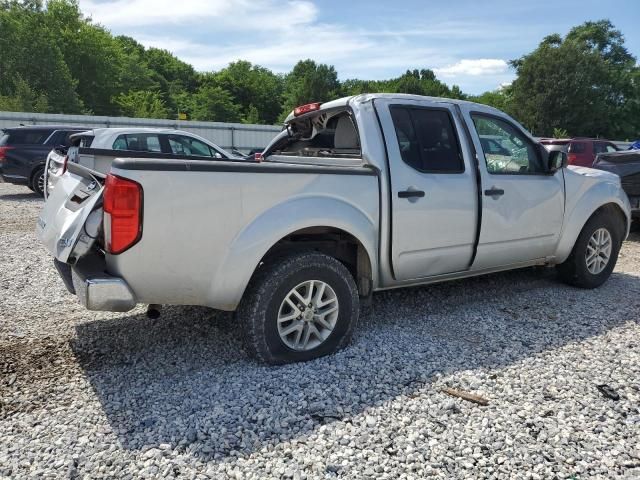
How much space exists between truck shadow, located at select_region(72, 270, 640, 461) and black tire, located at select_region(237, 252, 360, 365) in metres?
0.09

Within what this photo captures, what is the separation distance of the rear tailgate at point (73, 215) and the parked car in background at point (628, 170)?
8.04 m

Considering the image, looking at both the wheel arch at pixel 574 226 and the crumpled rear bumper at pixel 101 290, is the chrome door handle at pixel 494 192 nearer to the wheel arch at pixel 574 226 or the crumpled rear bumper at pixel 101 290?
the wheel arch at pixel 574 226

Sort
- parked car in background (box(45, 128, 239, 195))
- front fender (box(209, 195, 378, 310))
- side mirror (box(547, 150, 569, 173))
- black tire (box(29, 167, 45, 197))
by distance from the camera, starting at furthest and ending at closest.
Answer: black tire (box(29, 167, 45, 197)) → parked car in background (box(45, 128, 239, 195)) → side mirror (box(547, 150, 569, 173)) → front fender (box(209, 195, 378, 310))

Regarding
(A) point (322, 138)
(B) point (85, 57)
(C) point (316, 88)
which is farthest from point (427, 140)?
(C) point (316, 88)

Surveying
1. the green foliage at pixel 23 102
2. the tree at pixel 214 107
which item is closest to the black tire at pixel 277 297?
the green foliage at pixel 23 102

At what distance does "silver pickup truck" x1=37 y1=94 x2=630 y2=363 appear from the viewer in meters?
3.03

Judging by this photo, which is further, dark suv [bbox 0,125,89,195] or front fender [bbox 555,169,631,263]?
dark suv [bbox 0,125,89,195]

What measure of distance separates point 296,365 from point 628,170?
7.44 m

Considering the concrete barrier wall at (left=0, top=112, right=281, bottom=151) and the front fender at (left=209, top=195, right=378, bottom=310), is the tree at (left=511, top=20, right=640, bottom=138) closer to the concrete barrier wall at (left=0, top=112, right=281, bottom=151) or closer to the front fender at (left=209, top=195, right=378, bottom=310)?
the concrete barrier wall at (left=0, top=112, right=281, bottom=151)

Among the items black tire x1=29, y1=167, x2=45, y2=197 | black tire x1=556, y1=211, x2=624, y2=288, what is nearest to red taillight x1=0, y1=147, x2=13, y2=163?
black tire x1=29, y1=167, x2=45, y2=197

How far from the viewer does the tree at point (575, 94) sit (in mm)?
47281

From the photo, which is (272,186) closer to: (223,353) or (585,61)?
(223,353)

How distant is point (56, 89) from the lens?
47469 mm

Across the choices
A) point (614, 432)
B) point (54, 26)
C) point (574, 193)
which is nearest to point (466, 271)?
point (574, 193)
